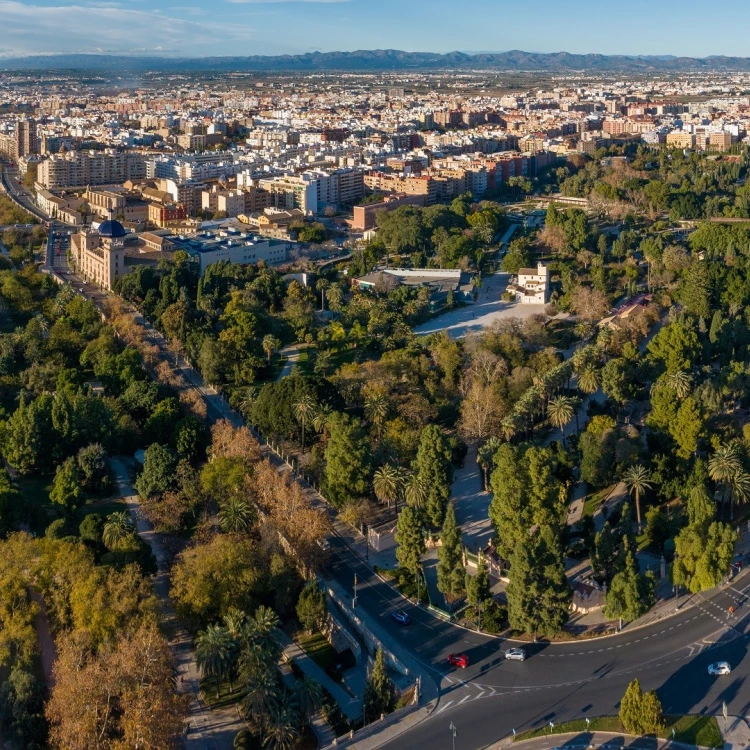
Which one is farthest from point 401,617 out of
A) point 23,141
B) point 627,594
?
point 23,141

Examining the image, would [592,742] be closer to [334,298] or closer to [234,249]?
[334,298]

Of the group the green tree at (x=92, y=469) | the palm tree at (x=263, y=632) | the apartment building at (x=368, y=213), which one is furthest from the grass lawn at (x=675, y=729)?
the apartment building at (x=368, y=213)

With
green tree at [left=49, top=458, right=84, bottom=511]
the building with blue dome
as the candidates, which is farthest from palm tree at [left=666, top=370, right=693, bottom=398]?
the building with blue dome

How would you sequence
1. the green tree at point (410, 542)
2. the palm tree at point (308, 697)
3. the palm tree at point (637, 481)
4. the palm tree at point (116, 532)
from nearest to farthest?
the palm tree at point (308, 697)
the green tree at point (410, 542)
the palm tree at point (116, 532)
the palm tree at point (637, 481)

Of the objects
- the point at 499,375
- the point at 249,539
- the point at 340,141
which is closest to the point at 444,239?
the point at 499,375

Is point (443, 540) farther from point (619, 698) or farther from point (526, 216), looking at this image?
point (526, 216)

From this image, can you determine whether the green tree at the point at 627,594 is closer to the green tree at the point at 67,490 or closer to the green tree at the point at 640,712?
the green tree at the point at 640,712
